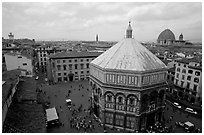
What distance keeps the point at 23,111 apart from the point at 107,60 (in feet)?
59.4

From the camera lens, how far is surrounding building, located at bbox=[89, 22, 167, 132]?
2914cm

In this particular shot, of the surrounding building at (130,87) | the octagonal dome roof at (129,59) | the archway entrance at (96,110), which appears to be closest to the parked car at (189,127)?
the surrounding building at (130,87)

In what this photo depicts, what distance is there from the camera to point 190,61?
149 ft

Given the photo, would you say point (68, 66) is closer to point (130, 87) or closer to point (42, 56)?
point (42, 56)

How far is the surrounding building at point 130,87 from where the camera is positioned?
29.1 m

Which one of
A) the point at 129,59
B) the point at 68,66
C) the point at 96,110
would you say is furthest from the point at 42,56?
the point at 129,59

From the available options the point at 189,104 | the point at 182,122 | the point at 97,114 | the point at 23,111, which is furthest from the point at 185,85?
the point at 23,111

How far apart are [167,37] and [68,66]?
377 feet

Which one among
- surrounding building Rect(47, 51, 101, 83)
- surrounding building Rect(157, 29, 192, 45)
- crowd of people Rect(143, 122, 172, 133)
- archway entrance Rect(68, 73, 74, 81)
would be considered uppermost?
surrounding building Rect(157, 29, 192, 45)

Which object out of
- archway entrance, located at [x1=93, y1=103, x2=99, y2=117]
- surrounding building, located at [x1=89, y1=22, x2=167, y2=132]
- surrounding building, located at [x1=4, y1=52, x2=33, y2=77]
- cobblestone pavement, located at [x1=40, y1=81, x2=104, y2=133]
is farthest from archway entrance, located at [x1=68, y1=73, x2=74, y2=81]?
surrounding building, located at [x1=89, y1=22, x2=167, y2=132]

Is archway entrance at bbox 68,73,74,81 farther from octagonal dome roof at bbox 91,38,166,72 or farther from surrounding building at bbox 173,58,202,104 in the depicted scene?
surrounding building at bbox 173,58,202,104

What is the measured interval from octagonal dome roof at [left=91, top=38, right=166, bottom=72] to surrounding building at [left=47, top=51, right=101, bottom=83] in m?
33.5

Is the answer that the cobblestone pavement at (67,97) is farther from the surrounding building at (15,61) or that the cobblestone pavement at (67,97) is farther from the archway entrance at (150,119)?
the surrounding building at (15,61)

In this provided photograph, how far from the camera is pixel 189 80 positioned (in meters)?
46.1
